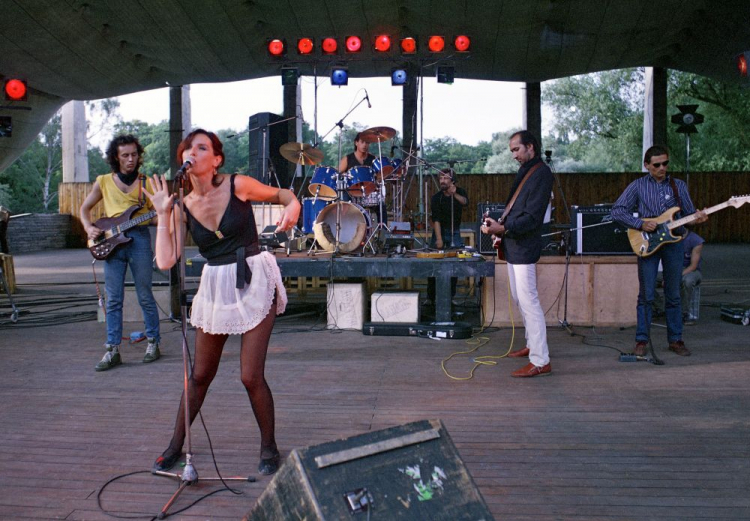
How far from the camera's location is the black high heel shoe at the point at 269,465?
3289 mm

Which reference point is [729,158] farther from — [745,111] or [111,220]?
[111,220]

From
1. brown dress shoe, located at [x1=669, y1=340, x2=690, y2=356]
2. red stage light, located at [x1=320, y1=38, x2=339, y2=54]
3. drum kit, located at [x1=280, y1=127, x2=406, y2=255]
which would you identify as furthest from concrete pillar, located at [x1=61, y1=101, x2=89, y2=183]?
brown dress shoe, located at [x1=669, y1=340, x2=690, y2=356]

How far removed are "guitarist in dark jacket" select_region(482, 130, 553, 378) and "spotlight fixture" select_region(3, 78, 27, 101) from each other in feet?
26.8

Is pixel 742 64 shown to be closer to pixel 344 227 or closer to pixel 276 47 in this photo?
pixel 344 227

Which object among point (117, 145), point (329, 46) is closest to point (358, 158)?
point (329, 46)

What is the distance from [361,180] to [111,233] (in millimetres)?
3716

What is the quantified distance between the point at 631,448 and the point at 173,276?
5.83 m

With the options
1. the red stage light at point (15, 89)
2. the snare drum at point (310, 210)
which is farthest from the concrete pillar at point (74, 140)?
the snare drum at point (310, 210)

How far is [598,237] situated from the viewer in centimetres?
784

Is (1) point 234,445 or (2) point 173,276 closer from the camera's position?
(1) point 234,445

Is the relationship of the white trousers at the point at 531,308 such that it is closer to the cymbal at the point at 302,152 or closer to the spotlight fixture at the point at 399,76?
the cymbal at the point at 302,152

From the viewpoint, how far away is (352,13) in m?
12.9

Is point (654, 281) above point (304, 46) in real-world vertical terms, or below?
below

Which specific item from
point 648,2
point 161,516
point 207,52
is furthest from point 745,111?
point 161,516
